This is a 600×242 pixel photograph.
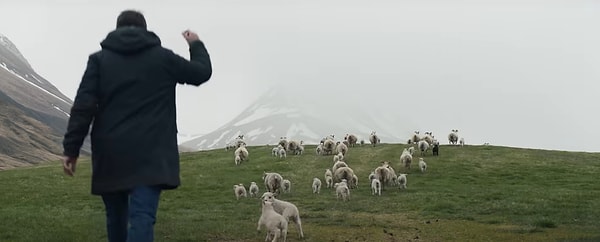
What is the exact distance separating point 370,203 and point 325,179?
30.1ft

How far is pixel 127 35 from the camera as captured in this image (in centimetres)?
748

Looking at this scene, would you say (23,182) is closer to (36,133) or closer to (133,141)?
(133,141)

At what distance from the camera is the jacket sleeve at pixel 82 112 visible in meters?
7.27

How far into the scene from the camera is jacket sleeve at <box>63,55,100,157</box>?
Result: 7.27 meters

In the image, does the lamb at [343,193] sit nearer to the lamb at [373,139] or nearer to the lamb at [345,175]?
the lamb at [345,175]

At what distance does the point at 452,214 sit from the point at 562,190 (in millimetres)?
11754

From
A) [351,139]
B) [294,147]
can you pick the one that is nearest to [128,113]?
[294,147]

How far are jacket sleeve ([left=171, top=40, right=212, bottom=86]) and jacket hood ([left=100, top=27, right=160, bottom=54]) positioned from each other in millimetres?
366

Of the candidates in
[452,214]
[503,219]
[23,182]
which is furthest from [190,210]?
[23,182]

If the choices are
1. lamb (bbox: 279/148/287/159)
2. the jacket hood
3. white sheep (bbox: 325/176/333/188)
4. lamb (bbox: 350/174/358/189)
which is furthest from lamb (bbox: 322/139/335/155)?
the jacket hood

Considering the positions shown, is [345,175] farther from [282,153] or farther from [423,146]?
[282,153]

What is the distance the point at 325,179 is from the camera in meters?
36.7

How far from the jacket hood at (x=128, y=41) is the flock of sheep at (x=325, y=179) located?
8476mm

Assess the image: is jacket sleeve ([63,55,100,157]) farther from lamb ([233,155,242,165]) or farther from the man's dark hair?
lamb ([233,155,242,165])
